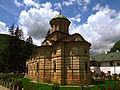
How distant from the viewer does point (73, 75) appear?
1466cm

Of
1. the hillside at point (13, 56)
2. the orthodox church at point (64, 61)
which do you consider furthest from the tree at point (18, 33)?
the orthodox church at point (64, 61)

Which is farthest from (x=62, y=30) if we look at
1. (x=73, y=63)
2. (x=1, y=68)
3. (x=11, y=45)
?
(x=1, y=68)

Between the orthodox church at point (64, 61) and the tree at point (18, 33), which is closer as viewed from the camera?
the orthodox church at point (64, 61)

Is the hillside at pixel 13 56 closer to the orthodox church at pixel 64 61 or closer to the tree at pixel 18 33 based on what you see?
the tree at pixel 18 33

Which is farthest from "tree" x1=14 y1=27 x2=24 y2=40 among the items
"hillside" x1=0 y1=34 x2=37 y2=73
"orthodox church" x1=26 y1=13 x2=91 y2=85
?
"orthodox church" x1=26 y1=13 x2=91 y2=85

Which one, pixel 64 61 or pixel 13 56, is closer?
pixel 64 61

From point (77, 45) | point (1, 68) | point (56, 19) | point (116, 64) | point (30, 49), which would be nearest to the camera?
point (77, 45)

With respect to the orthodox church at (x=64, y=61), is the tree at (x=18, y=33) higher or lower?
higher

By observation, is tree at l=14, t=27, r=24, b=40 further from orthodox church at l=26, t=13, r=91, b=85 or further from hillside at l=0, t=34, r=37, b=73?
orthodox church at l=26, t=13, r=91, b=85

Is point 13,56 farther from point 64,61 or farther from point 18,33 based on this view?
point 64,61

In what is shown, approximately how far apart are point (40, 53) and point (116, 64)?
20.1 meters

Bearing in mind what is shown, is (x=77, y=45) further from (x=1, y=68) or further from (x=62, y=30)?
(x=1, y=68)

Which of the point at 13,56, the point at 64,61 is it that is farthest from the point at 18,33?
the point at 64,61

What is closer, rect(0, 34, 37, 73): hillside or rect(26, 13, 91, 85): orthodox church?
rect(26, 13, 91, 85): orthodox church
